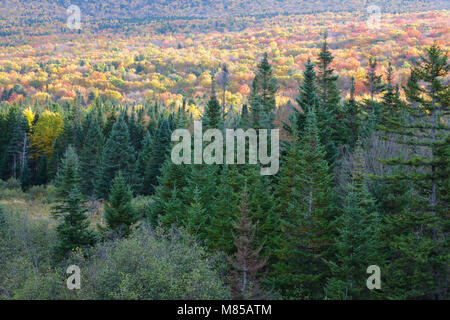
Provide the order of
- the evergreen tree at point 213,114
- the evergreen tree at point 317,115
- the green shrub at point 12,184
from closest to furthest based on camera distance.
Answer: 1. the evergreen tree at point 317,115
2. the evergreen tree at point 213,114
3. the green shrub at point 12,184

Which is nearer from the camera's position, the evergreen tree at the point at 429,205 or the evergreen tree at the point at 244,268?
the evergreen tree at the point at 429,205

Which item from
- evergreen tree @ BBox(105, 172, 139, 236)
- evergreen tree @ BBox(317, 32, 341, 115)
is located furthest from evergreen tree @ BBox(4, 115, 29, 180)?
evergreen tree @ BBox(317, 32, 341, 115)

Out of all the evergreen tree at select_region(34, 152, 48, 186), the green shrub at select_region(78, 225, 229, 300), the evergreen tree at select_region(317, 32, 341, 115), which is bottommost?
the green shrub at select_region(78, 225, 229, 300)

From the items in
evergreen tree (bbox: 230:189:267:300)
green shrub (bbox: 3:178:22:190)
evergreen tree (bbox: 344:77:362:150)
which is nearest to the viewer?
evergreen tree (bbox: 230:189:267:300)

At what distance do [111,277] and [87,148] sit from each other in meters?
40.9

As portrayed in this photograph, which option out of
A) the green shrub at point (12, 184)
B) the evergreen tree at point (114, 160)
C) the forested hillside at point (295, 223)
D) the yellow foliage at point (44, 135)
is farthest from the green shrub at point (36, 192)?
the forested hillside at point (295, 223)

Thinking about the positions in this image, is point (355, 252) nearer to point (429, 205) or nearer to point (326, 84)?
point (429, 205)

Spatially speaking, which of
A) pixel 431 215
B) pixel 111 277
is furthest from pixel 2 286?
pixel 431 215

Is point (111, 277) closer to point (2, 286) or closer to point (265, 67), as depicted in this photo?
point (2, 286)

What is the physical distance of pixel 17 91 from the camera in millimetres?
163375

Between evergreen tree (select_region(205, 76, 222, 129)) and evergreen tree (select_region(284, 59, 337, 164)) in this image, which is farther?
evergreen tree (select_region(205, 76, 222, 129))

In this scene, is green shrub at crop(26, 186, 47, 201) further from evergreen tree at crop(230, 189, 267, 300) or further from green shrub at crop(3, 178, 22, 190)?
evergreen tree at crop(230, 189, 267, 300)

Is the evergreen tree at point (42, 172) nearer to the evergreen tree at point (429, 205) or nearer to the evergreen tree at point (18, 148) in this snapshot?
the evergreen tree at point (18, 148)

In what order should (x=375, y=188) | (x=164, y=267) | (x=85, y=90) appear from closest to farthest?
(x=164, y=267), (x=375, y=188), (x=85, y=90)
